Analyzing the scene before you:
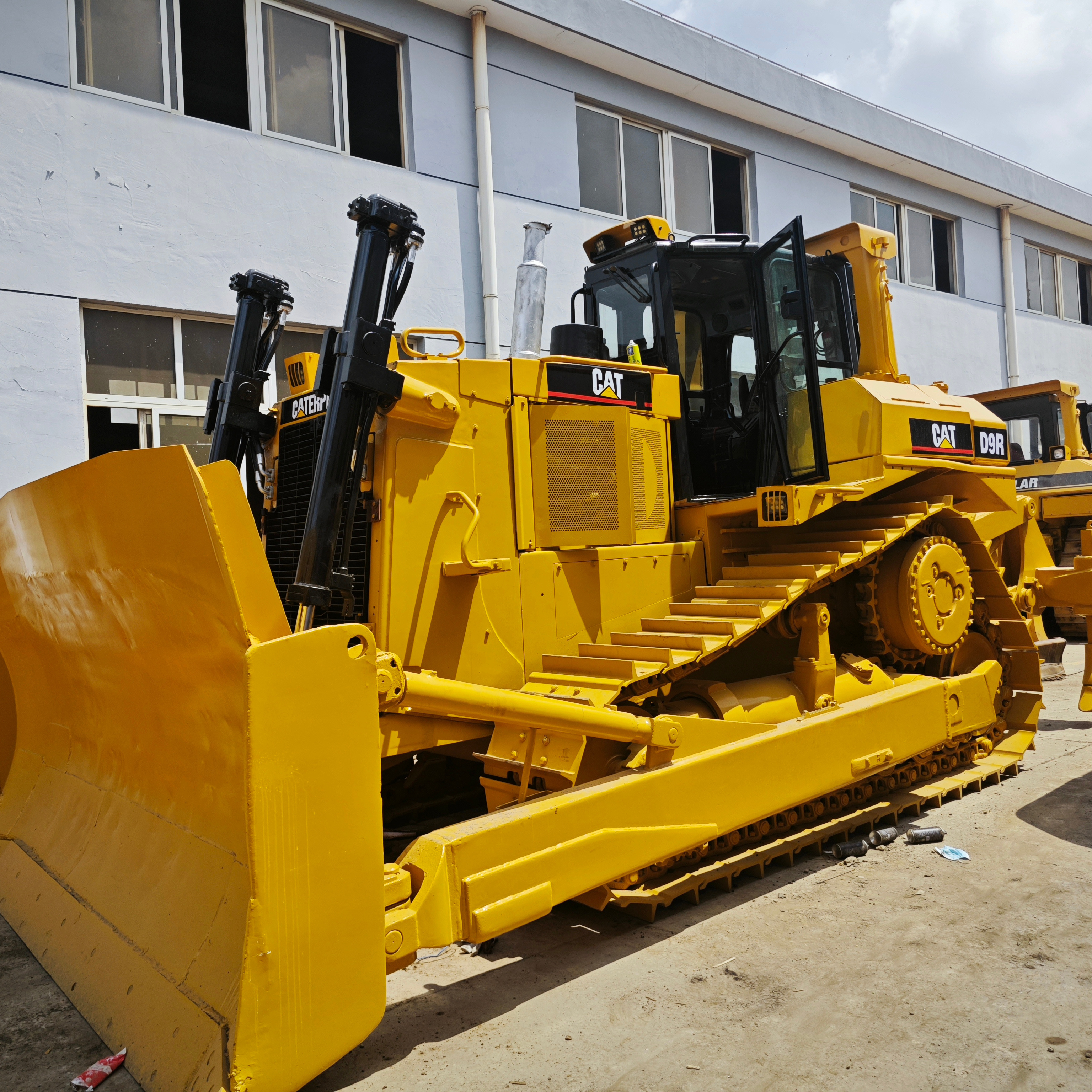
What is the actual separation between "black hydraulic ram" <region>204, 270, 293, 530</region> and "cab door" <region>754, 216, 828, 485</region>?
97.3 inches

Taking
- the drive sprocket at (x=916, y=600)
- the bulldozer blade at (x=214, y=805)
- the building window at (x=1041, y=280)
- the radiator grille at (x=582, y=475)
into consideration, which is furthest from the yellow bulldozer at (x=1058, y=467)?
the bulldozer blade at (x=214, y=805)

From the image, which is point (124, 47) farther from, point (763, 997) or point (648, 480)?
point (763, 997)

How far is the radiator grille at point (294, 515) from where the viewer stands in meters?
3.81

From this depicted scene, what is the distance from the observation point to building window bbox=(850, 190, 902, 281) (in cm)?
1309

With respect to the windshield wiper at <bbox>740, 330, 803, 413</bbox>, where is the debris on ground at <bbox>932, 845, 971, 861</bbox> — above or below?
below

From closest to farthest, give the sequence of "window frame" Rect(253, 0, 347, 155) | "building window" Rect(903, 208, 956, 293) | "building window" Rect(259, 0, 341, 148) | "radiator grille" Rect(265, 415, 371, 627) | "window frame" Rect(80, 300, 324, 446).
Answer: "radiator grille" Rect(265, 415, 371, 627) < "window frame" Rect(80, 300, 324, 446) < "window frame" Rect(253, 0, 347, 155) < "building window" Rect(259, 0, 341, 148) < "building window" Rect(903, 208, 956, 293)

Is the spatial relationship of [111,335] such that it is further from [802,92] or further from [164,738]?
[802,92]

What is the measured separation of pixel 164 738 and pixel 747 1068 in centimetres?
212

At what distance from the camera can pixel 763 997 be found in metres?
3.13

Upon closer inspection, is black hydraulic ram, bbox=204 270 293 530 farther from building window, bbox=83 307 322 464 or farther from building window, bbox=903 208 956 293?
building window, bbox=903 208 956 293

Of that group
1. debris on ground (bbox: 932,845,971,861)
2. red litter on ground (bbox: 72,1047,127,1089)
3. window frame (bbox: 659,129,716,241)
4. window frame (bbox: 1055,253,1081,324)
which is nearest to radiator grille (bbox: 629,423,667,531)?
debris on ground (bbox: 932,845,971,861)

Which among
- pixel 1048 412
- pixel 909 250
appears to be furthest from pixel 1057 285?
pixel 1048 412

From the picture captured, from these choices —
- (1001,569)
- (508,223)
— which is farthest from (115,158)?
(1001,569)

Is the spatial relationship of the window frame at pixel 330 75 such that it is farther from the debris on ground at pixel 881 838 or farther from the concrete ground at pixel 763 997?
the debris on ground at pixel 881 838
